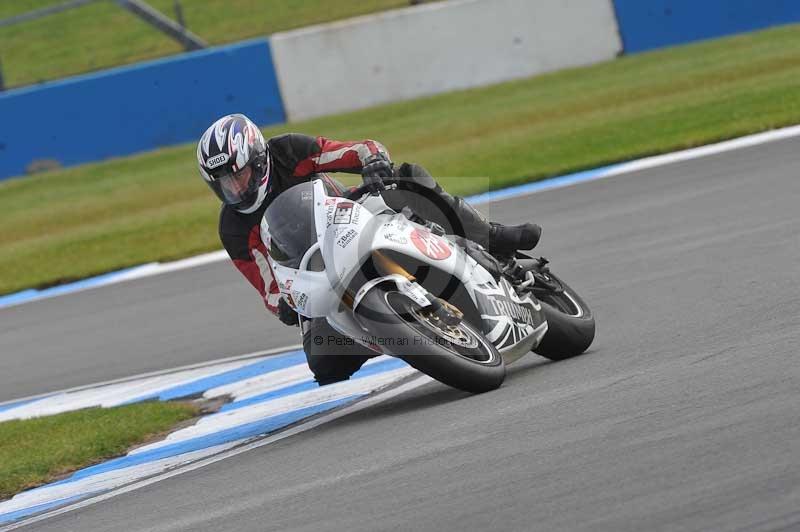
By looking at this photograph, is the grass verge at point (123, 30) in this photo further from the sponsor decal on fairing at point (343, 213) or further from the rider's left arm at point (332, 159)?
the sponsor decal on fairing at point (343, 213)

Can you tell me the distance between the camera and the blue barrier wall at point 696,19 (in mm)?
20406

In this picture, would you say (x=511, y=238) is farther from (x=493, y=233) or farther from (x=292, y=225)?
(x=292, y=225)

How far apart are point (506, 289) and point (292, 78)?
1448cm

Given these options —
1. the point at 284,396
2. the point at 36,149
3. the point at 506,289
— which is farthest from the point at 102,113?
the point at 506,289

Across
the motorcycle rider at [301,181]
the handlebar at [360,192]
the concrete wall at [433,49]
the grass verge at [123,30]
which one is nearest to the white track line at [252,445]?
the motorcycle rider at [301,181]

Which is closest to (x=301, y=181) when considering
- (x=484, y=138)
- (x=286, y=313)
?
(x=286, y=313)

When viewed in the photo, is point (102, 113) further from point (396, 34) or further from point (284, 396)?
point (284, 396)

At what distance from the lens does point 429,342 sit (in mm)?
5598

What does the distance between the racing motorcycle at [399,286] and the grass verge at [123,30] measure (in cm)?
1519

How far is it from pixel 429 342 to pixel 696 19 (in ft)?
52.8

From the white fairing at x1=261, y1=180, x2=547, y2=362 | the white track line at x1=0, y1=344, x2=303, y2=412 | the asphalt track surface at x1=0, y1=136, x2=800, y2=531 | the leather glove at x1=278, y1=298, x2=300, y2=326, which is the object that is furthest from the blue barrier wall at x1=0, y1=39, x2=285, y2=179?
the white fairing at x1=261, y1=180, x2=547, y2=362

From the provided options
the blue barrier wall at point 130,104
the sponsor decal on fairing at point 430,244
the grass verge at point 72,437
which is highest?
the sponsor decal on fairing at point 430,244

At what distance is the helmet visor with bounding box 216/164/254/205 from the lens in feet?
20.6

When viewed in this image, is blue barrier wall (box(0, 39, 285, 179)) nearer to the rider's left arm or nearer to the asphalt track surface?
the asphalt track surface
